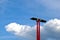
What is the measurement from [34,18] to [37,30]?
700 centimetres

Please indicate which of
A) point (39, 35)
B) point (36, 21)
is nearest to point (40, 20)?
point (36, 21)

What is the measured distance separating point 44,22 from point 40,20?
2.56 m

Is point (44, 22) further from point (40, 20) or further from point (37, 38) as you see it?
point (37, 38)

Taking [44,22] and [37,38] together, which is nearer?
[37,38]

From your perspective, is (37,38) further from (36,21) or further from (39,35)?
(36,21)

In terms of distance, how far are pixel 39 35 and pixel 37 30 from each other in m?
3.83

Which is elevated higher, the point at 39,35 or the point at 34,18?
the point at 34,18

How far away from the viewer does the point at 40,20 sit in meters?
122

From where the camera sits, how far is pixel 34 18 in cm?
11788

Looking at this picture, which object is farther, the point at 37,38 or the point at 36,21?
the point at 36,21

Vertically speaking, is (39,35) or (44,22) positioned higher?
(44,22)

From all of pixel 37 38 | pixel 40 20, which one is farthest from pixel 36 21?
pixel 37 38

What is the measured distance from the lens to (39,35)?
116m

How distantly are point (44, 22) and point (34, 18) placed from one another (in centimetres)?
733
